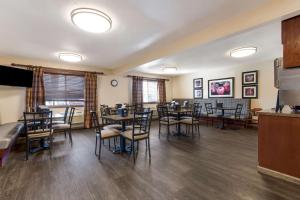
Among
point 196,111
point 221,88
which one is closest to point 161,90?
point 221,88

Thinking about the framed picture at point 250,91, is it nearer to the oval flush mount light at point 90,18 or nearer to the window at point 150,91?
the window at point 150,91

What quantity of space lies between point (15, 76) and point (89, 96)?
2.11 meters

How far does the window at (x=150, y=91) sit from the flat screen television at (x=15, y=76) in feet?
14.5

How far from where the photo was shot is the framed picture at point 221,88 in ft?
20.2

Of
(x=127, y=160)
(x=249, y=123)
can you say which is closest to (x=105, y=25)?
(x=127, y=160)

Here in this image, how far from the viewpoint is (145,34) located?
3016 mm

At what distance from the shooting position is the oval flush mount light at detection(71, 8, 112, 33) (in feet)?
6.97

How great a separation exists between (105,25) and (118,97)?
14.4 ft

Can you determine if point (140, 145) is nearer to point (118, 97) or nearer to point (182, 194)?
point (182, 194)

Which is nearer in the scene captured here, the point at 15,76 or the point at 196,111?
the point at 15,76

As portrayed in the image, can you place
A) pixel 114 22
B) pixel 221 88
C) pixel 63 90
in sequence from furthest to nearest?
pixel 221 88, pixel 63 90, pixel 114 22

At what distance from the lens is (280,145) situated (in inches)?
85.2

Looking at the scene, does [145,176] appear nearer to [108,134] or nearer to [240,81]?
[108,134]

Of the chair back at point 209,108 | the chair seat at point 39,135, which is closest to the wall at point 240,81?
the chair back at point 209,108
